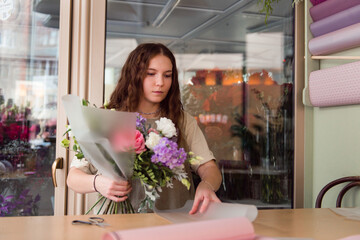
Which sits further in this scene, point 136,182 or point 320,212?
point 136,182

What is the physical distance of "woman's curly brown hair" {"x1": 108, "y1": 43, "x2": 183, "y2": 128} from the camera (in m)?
2.04

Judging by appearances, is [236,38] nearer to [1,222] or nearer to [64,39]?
[64,39]

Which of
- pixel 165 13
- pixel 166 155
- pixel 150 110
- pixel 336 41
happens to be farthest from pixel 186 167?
pixel 336 41

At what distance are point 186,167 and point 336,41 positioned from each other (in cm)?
129

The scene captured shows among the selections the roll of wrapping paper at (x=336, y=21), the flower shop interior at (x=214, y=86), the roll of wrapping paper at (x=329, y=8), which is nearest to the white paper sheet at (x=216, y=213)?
the flower shop interior at (x=214, y=86)

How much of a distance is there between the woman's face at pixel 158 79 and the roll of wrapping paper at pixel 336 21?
122cm

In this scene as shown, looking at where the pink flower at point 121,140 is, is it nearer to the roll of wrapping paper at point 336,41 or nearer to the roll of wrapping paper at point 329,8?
the roll of wrapping paper at point 336,41

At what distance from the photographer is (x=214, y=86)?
2.80 m

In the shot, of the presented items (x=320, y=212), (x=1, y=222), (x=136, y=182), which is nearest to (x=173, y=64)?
(x=136, y=182)

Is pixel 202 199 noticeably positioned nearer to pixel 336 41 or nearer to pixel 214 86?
pixel 214 86

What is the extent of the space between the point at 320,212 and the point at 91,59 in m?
1.77

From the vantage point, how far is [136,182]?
1.78 m

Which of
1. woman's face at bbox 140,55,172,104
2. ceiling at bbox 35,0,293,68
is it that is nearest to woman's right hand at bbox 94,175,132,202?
woman's face at bbox 140,55,172,104

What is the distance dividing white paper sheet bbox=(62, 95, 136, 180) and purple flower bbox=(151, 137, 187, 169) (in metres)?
0.12
